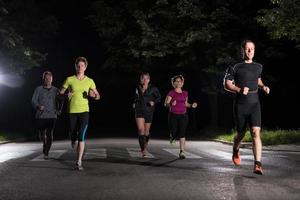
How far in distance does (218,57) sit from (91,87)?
55.7 feet

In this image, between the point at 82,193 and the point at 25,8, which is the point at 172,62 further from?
the point at 82,193

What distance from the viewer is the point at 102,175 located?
901cm

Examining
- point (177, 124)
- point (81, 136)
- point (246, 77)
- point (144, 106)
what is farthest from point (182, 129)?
point (246, 77)

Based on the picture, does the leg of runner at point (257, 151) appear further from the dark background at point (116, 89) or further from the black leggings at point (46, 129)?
the dark background at point (116, 89)

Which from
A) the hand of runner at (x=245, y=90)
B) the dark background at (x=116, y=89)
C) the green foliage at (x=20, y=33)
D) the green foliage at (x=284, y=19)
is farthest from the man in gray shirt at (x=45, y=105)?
the dark background at (x=116, y=89)

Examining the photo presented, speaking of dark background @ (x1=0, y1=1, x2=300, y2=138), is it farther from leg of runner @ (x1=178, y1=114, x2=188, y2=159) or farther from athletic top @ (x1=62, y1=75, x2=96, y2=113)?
athletic top @ (x1=62, y1=75, x2=96, y2=113)

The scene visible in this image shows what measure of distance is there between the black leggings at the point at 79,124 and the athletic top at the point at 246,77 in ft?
9.03

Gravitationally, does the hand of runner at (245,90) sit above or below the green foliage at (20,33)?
below

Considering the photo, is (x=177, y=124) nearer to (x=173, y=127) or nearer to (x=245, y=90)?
(x=173, y=127)

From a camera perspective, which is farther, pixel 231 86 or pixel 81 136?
pixel 81 136

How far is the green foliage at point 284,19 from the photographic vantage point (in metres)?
18.8

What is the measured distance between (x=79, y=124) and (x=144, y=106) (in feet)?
8.65

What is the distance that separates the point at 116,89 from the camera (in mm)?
65000

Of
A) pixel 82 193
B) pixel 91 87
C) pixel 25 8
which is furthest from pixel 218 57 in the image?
pixel 82 193
